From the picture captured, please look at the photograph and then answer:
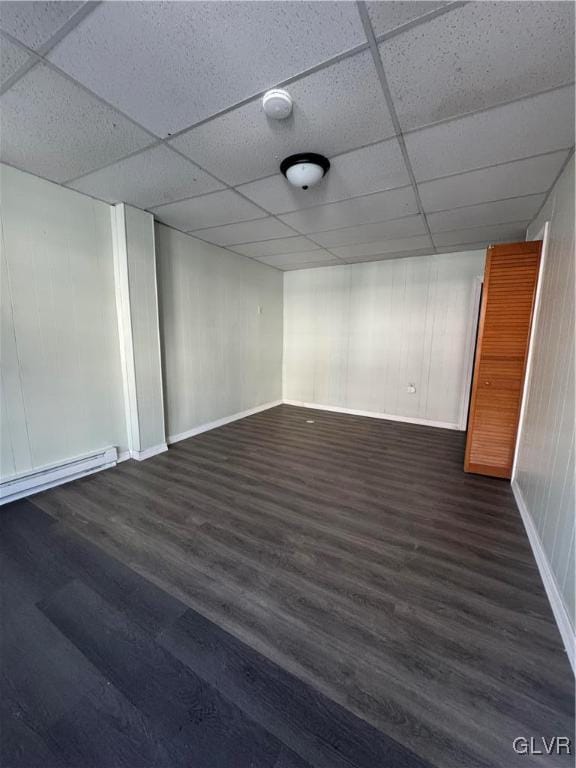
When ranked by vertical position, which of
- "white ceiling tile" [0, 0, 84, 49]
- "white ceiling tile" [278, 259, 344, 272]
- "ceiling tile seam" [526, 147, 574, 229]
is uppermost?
"white ceiling tile" [0, 0, 84, 49]

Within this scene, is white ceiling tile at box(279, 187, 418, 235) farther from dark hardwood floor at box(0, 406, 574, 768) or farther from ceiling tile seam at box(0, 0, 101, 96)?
dark hardwood floor at box(0, 406, 574, 768)

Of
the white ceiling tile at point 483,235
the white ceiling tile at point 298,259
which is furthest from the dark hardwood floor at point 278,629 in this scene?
the white ceiling tile at point 298,259

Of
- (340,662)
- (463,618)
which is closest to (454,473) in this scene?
(463,618)

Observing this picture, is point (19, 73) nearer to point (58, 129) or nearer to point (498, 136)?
point (58, 129)

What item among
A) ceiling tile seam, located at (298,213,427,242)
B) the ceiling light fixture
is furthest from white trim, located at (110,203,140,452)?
ceiling tile seam, located at (298,213,427,242)

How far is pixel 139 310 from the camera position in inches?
121

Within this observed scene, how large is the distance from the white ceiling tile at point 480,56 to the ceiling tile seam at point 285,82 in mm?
124

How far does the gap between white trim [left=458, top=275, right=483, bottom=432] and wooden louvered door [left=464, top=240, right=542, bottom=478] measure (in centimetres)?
155

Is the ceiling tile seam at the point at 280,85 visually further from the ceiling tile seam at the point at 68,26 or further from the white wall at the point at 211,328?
the white wall at the point at 211,328

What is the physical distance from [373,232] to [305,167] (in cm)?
171

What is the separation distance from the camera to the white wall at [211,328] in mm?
3635

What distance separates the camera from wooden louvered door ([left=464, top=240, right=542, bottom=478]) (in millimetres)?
2590

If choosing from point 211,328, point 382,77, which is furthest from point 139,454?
point 382,77

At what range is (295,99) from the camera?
153 cm
